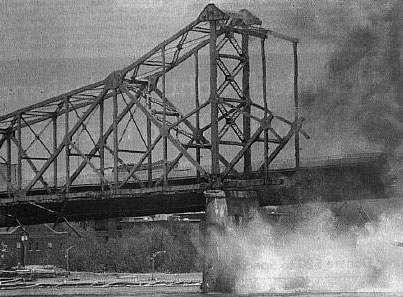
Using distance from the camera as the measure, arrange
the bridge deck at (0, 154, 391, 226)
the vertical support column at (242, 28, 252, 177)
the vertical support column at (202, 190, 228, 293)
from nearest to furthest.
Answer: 1. the vertical support column at (202, 190, 228, 293)
2. the bridge deck at (0, 154, 391, 226)
3. the vertical support column at (242, 28, 252, 177)

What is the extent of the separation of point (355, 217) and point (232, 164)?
1877 centimetres

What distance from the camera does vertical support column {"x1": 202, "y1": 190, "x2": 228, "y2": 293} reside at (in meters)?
69.6

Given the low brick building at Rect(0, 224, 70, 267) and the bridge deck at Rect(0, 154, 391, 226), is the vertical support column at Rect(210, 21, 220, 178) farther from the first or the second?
the low brick building at Rect(0, 224, 70, 267)

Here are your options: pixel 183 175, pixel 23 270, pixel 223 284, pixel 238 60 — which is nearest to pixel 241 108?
pixel 238 60

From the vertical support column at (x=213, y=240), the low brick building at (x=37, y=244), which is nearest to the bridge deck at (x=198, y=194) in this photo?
the vertical support column at (x=213, y=240)

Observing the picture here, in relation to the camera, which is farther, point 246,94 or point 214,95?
point 246,94

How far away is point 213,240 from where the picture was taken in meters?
69.5

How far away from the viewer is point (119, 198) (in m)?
80.3

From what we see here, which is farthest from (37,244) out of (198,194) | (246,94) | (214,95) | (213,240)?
(213,240)

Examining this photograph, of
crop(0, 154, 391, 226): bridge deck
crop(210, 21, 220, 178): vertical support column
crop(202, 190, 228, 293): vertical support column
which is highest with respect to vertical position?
crop(210, 21, 220, 178): vertical support column

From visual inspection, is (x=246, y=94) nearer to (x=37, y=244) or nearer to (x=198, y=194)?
(x=198, y=194)

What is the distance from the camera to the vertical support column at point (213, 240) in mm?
69562

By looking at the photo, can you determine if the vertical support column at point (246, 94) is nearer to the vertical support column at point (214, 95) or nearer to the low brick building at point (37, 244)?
the vertical support column at point (214, 95)

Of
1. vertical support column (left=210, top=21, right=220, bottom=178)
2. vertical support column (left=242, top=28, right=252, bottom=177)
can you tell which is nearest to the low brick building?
vertical support column (left=242, top=28, right=252, bottom=177)
